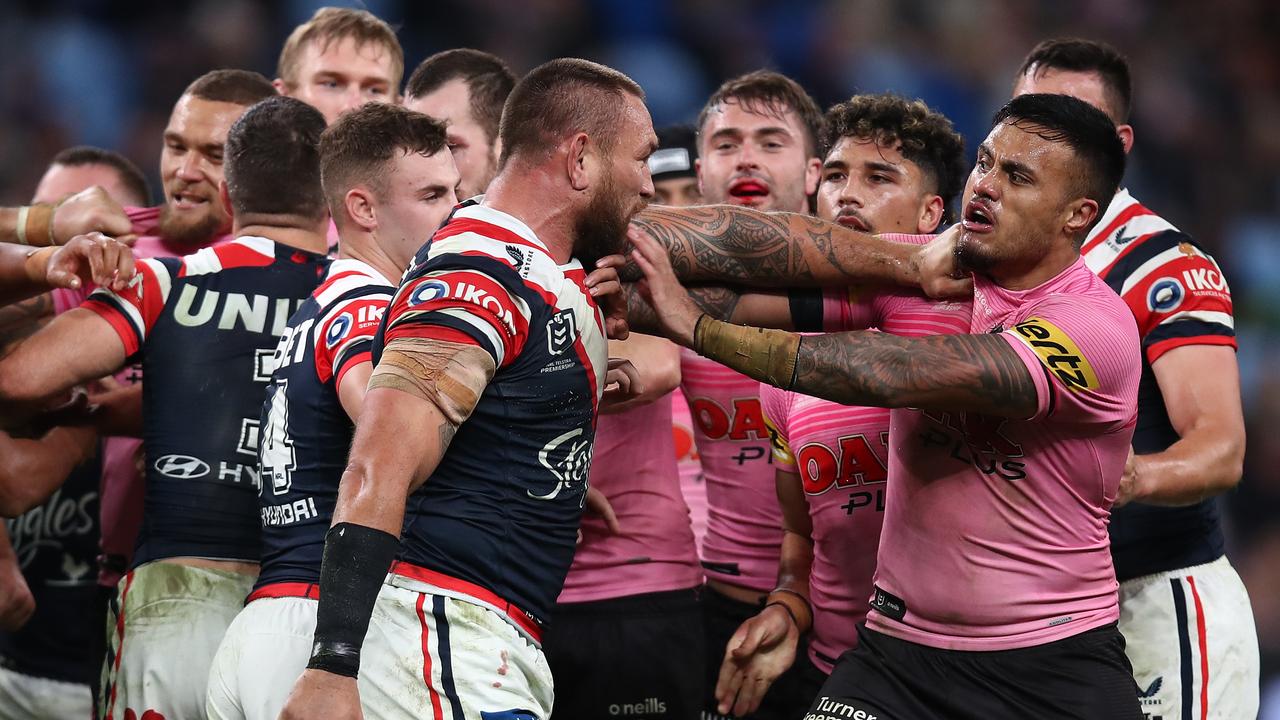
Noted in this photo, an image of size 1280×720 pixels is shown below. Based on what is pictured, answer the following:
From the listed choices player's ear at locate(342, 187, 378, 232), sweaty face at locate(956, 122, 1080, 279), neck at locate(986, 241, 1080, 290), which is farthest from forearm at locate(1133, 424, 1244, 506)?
player's ear at locate(342, 187, 378, 232)

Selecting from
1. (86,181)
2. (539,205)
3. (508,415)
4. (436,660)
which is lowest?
(436,660)

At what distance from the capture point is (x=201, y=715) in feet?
12.6

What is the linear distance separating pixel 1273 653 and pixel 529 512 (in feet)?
22.8

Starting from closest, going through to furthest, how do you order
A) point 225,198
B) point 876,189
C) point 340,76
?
point 876,189 → point 225,198 → point 340,76

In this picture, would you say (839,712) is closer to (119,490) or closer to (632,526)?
(632,526)

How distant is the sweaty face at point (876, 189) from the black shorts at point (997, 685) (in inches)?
61.4

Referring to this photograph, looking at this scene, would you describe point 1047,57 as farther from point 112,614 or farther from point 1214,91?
point 1214,91

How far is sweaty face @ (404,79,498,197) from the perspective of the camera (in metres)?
5.23

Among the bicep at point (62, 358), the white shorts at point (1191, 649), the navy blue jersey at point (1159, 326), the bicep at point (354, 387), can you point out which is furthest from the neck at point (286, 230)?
the white shorts at point (1191, 649)

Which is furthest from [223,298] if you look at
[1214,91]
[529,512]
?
[1214,91]

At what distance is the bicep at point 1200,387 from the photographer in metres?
4.27

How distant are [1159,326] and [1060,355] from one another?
137cm

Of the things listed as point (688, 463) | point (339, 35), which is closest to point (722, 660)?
point (688, 463)

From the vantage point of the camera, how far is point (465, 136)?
206 inches
